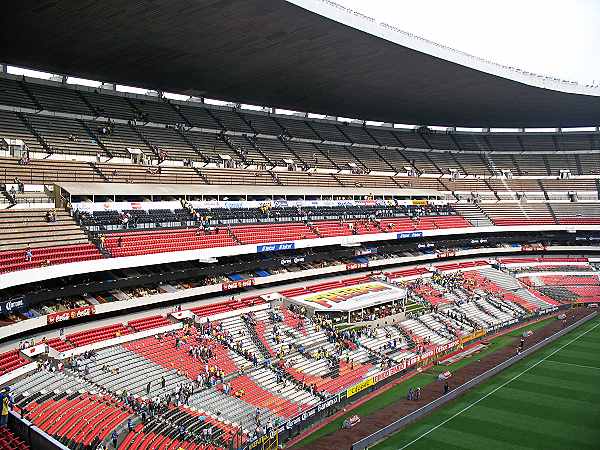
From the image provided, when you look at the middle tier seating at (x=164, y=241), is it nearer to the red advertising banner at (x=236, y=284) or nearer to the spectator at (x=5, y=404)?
the red advertising banner at (x=236, y=284)

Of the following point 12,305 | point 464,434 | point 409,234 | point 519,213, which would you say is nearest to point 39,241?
point 12,305

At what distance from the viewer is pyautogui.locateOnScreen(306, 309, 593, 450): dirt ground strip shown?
86.3 feet

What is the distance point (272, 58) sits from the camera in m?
40.0

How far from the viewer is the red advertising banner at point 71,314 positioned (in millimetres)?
28094

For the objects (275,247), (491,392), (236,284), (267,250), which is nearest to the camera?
(491,392)

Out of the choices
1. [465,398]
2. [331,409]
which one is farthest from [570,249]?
[331,409]

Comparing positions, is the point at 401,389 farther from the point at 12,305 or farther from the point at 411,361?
the point at 12,305

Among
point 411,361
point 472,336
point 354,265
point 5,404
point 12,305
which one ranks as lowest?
point 411,361

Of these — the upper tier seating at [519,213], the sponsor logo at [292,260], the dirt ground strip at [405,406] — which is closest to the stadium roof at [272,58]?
the upper tier seating at [519,213]

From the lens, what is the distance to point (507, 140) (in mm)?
75438

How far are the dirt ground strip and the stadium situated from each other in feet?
0.62

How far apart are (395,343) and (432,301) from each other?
33.4 ft

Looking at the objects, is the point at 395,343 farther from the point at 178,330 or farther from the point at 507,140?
the point at 507,140

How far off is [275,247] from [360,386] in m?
13.3
